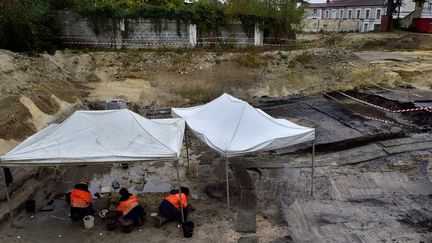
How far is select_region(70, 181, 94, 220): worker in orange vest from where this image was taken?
9.18m

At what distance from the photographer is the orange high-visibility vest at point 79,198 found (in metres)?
9.17

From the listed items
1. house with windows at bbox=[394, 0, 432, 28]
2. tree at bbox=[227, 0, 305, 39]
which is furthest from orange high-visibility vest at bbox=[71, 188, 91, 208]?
house with windows at bbox=[394, 0, 432, 28]

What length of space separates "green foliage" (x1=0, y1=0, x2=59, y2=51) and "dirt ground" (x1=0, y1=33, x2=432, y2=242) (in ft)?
3.94

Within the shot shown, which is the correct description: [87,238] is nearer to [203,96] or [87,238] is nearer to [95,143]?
[95,143]

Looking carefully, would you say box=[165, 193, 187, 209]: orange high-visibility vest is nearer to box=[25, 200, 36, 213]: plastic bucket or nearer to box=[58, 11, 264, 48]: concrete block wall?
box=[25, 200, 36, 213]: plastic bucket

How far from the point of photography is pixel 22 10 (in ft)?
62.7

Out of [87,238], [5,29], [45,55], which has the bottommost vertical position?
[87,238]

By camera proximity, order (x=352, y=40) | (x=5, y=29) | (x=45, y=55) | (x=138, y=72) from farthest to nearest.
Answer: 1. (x=352, y=40)
2. (x=138, y=72)
3. (x=45, y=55)
4. (x=5, y=29)

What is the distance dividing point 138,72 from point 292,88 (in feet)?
30.6

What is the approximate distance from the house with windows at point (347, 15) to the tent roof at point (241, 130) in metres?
39.9

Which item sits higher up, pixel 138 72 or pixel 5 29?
pixel 5 29

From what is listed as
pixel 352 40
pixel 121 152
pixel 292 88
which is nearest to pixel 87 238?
pixel 121 152

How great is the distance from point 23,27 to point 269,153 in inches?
571

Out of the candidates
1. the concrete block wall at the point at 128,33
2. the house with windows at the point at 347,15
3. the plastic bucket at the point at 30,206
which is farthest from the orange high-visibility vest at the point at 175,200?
the house with windows at the point at 347,15
